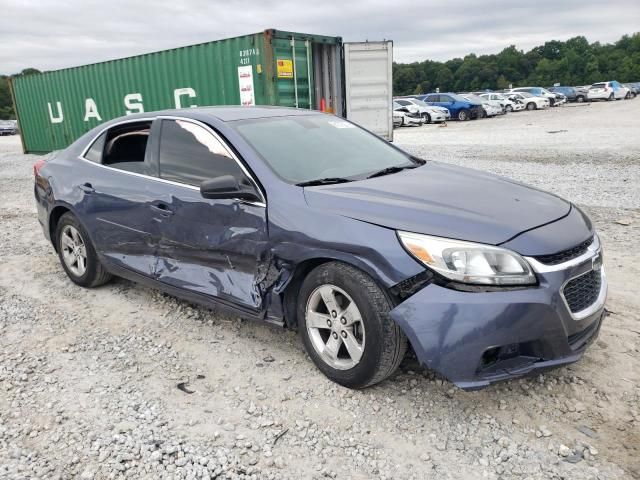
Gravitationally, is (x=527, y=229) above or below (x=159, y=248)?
above

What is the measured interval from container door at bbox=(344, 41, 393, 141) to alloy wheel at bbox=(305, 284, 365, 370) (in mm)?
8964

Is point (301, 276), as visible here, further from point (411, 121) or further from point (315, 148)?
point (411, 121)

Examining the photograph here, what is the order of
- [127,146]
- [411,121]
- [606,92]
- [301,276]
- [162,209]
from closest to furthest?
1. [301,276]
2. [162,209]
3. [127,146]
4. [411,121]
5. [606,92]

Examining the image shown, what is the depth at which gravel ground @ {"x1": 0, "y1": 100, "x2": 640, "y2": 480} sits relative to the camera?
2582 millimetres

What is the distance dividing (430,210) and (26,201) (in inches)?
361

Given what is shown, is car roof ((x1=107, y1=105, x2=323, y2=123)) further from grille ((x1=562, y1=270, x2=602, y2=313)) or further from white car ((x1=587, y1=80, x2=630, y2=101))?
white car ((x1=587, y1=80, x2=630, y2=101))

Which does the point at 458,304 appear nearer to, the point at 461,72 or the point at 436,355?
the point at 436,355

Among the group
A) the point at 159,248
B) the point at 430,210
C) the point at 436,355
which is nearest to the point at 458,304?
the point at 436,355

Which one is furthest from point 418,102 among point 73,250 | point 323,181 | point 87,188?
point 323,181

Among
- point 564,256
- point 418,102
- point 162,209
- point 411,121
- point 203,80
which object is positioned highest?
point 203,80

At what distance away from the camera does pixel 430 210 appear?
9.59 ft

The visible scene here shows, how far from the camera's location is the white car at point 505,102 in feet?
115

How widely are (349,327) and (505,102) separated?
36.0 m

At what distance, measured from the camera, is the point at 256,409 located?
3.04 metres
